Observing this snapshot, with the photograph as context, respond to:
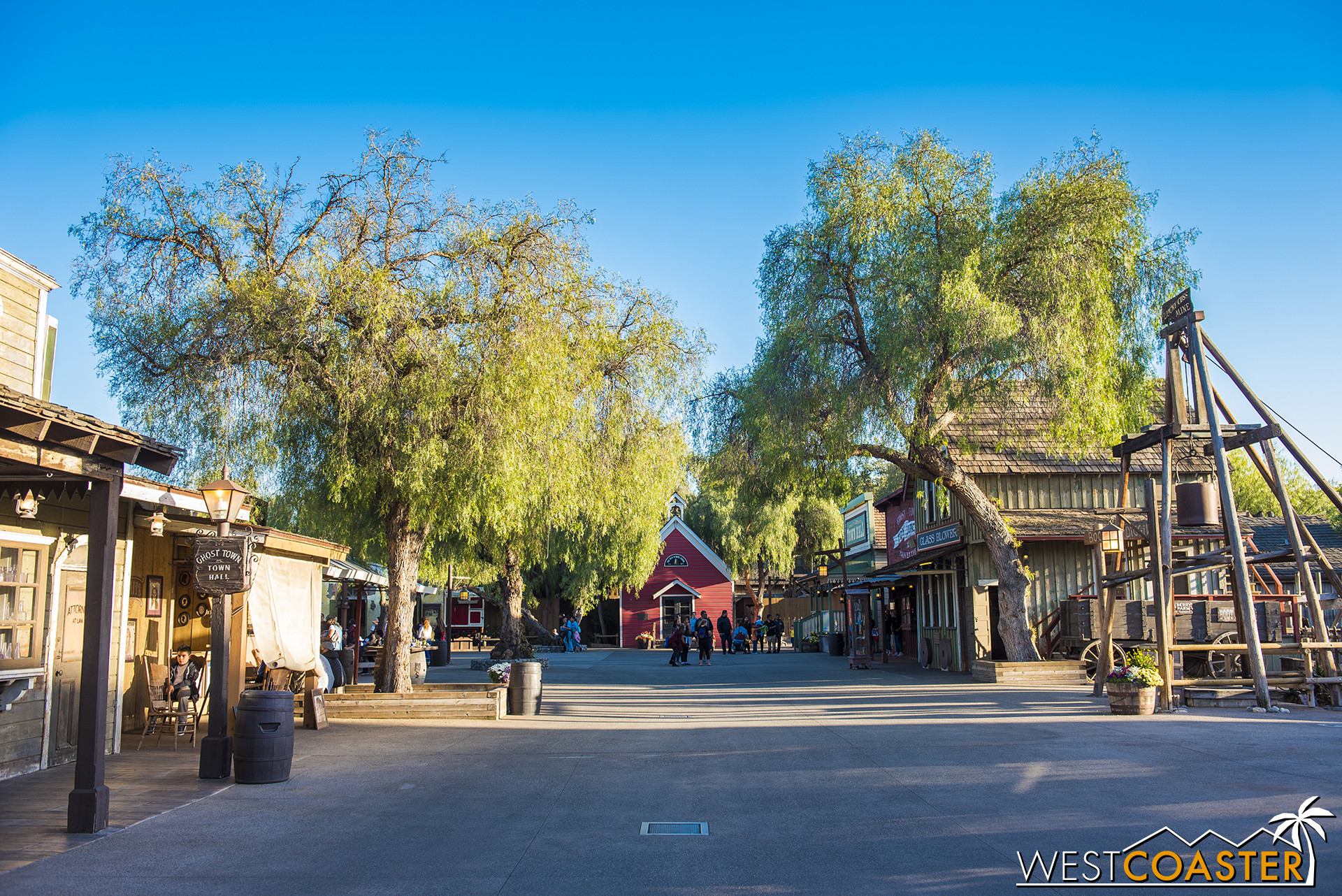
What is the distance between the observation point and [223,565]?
31.3 ft

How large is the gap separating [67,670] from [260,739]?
3.14 metres

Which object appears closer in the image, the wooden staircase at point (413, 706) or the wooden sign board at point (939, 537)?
the wooden staircase at point (413, 706)

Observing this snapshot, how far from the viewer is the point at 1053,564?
73.9 ft

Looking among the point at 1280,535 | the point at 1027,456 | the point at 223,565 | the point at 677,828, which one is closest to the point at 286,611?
the point at 223,565

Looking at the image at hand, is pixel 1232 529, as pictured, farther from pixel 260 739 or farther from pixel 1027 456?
pixel 260 739

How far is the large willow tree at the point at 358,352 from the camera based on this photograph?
43.8ft

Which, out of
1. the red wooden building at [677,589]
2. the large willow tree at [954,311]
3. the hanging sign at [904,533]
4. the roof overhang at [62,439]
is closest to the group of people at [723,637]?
the red wooden building at [677,589]

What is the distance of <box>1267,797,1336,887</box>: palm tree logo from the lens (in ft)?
20.5

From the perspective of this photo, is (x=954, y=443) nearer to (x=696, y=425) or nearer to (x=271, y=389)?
(x=696, y=425)

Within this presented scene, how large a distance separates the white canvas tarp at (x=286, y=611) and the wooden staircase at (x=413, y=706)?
84 cm

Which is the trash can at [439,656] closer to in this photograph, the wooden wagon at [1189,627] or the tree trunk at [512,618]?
the tree trunk at [512,618]

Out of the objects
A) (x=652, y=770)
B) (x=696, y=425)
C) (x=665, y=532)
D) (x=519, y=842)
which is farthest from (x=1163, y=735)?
(x=665, y=532)

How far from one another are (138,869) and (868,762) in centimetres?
681

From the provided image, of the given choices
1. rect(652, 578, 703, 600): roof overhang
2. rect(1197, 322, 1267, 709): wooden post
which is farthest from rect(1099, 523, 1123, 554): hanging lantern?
rect(652, 578, 703, 600): roof overhang
